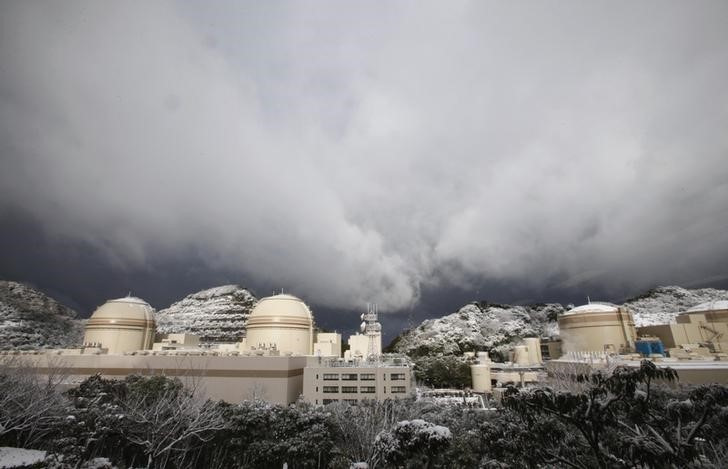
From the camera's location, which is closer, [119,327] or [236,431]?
[236,431]

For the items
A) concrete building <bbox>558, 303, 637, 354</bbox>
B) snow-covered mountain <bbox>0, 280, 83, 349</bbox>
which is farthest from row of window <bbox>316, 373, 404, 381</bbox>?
snow-covered mountain <bbox>0, 280, 83, 349</bbox>

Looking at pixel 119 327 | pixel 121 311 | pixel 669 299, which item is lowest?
pixel 119 327

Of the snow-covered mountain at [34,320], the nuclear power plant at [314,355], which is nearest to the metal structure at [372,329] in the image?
the nuclear power plant at [314,355]

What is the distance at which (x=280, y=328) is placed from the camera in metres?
42.7

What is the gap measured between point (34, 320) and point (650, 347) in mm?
116691

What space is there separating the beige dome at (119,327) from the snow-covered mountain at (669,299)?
11927 centimetres

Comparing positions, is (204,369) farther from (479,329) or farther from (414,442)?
(479,329)

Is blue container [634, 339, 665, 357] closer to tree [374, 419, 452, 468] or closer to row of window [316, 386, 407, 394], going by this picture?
row of window [316, 386, 407, 394]

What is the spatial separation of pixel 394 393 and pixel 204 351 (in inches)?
803

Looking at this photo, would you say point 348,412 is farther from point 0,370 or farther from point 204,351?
point 0,370

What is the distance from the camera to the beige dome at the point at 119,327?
1729 inches

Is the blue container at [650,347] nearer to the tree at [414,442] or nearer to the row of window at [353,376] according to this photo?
the row of window at [353,376]

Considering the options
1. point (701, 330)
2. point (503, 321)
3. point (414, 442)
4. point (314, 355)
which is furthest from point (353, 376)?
point (503, 321)

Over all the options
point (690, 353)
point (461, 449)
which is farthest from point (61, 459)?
point (690, 353)
